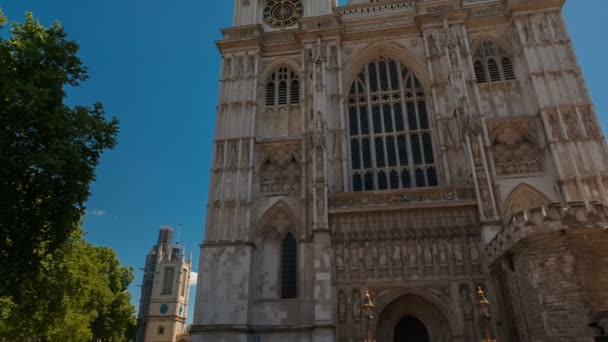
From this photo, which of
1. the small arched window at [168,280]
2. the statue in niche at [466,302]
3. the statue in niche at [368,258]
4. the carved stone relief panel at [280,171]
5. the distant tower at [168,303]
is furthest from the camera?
the small arched window at [168,280]

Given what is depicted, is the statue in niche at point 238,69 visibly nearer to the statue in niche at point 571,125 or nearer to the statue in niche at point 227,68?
the statue in niche at point 227,68

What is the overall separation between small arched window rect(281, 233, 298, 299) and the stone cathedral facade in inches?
3.7

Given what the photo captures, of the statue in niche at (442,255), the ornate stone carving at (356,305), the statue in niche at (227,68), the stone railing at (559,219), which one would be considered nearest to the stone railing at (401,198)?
the statue in niche at (442,255)

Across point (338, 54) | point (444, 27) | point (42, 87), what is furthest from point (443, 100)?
point (42, 87)

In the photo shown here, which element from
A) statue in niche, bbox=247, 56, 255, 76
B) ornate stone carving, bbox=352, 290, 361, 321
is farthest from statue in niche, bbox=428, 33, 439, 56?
ornate stone carving, bbox=352, 290, 361, 321

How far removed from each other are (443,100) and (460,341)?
11042 millimetres

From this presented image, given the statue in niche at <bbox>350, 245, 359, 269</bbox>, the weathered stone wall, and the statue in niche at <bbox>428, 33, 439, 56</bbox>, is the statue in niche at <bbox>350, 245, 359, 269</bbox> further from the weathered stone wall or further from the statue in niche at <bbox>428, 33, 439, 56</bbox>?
the statue in niche at <bbox>428, 33, 439, 56</bbox>

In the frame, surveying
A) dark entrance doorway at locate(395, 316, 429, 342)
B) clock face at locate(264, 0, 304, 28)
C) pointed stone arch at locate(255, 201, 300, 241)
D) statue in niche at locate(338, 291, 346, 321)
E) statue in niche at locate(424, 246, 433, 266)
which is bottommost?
dark entrance doorway at locate(395, 316, 429, 342)

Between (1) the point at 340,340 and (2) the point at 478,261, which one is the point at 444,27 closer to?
(2) the point at 478,261

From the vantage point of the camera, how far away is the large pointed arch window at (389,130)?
Result: 20609 millimetres

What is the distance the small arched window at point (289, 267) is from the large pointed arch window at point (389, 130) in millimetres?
4091

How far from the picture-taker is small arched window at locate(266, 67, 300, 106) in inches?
920

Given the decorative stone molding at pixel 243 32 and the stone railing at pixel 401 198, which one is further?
the decorative stone molding at pixel 243 32

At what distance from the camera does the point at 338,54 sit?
902 inches
